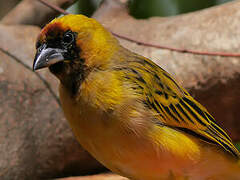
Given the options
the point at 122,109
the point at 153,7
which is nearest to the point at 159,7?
the point at 153,7

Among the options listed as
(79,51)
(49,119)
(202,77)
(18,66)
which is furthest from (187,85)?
(79,51)

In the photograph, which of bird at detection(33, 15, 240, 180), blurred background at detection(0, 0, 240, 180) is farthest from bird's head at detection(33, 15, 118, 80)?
blurred background at detection(0, 0, 240, 180)

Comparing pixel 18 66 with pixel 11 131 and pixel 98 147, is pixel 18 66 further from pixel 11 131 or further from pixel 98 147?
pixel 98 147

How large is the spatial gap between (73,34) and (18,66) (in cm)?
172

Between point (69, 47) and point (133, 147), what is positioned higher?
point (69, 47)

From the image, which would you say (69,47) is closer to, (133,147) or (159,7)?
(133,147)

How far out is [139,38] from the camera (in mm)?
4277

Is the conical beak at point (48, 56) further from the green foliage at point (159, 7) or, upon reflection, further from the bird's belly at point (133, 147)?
the green foliage at point (159, 7)

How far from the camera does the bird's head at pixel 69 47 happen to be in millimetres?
2354

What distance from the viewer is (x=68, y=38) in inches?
93.8

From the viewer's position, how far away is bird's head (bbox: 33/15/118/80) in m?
2.35

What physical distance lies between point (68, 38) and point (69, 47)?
0.17ft

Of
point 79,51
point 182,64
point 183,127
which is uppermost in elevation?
point 79,51

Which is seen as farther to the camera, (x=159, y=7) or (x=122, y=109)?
(x=159, y=7)
